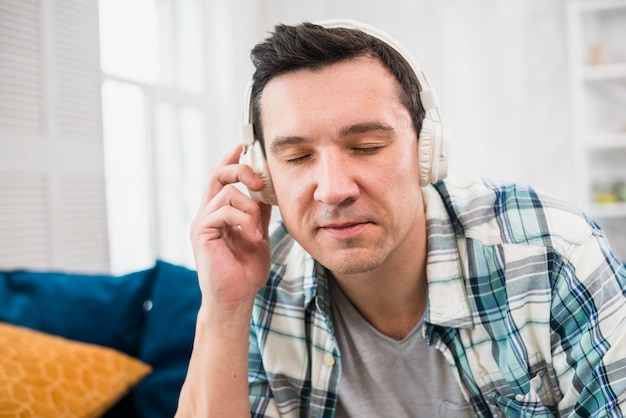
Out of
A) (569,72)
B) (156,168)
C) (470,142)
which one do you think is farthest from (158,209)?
(569,72)

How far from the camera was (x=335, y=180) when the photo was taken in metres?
1.10

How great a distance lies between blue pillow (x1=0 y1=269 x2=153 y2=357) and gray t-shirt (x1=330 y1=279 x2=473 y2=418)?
28.5 inches

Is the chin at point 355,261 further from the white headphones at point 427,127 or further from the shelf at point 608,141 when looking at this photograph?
the shelf at point 608,141

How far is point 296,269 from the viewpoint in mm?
1411

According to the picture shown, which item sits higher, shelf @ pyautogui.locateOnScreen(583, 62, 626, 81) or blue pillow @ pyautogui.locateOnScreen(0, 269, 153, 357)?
shelf @ pyautogui.locateOnScreen(583, 62, 626, 81)

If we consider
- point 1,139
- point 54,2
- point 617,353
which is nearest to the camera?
point 617,353

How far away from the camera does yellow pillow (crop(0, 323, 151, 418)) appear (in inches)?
55.6

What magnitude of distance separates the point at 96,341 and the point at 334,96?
1.06 meters

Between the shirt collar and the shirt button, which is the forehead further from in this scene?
the shirt button

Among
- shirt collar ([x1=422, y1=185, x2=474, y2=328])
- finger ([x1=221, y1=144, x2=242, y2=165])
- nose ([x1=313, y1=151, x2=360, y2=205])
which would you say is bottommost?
Result: shirt collar ([x1=422, y1=185, x2=474, y2=328])

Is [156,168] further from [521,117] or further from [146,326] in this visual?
[521,117]

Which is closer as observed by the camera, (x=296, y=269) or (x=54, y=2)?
(x=296, y=269)

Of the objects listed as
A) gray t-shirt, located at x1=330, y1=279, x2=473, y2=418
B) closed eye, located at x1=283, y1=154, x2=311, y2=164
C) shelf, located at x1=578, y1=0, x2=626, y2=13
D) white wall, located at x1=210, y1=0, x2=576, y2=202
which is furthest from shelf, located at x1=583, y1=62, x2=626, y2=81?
closed eye, located at x1=283, y1=154, x2=311, y2=164

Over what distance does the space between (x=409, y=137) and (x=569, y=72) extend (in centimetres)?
372
